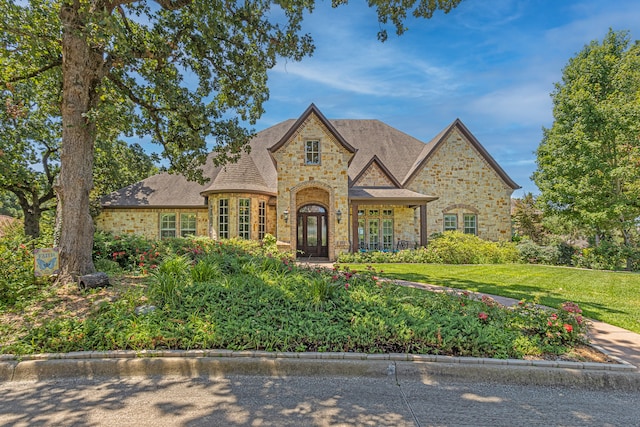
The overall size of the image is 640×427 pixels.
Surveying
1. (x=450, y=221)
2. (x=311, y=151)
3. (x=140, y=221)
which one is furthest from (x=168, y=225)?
(x=450, y=221)

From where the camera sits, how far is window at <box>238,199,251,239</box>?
16.3 meters

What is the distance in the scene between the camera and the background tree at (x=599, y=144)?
15656mm

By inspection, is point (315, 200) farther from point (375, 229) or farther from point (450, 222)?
point (450, 222)

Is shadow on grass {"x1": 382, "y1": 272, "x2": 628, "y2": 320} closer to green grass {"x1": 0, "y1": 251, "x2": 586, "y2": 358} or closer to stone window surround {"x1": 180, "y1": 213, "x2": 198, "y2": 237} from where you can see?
green grass {"x1": 0, "y1": 251, "x2": 586, "y2": 358}

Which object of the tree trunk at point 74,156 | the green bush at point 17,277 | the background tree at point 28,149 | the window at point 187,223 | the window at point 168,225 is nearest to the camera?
the green bush at point 17,277

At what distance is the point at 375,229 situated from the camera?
19.2m

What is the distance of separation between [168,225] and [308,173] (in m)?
8.36

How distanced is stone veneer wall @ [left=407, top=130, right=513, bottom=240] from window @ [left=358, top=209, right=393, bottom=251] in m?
2.46

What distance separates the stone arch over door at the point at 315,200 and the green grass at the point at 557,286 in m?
4.41

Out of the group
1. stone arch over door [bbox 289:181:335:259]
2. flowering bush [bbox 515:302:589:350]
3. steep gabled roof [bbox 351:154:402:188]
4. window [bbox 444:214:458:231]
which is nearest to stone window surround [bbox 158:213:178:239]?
stone arch over door [bbox 289:181:335:259]

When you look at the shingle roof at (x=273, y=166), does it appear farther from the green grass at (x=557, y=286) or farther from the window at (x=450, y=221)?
the green grass at (x=557, y=286)

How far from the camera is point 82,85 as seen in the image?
7.23 m

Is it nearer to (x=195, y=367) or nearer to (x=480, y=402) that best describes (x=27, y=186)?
(x=195, y=367)

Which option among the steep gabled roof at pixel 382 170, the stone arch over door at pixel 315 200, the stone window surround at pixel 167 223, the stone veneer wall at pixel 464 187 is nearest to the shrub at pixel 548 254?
the stone veneer wall at pixel 464 187
